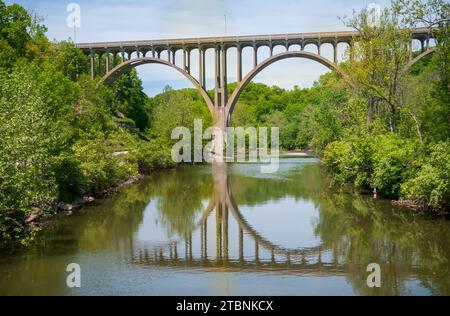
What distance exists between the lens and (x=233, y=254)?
14.8 metres

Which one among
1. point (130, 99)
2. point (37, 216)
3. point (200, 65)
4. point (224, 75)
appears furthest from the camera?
point (130, 99)

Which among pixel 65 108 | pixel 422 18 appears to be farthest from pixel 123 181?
pixel 422 18

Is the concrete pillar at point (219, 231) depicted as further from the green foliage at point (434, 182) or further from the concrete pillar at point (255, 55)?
the concrete pillar at point (255, 55)

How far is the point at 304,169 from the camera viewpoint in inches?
1572

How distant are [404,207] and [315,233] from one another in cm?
545

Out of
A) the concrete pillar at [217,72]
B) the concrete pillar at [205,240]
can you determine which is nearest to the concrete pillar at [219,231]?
the concrete pillar at [205,240]

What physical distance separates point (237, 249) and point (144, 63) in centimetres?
3828

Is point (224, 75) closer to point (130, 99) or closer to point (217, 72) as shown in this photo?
point (217, 72)

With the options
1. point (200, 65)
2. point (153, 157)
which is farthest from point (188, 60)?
point (153, 157)

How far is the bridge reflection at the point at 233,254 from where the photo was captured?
1348cm

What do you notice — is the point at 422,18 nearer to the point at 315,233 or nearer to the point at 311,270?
the point at 315,233

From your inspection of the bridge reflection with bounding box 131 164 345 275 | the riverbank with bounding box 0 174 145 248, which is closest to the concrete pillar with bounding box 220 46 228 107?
the riverbank with bounding box 0 174 145 248

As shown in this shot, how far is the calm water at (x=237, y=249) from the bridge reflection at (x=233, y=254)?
3cm
